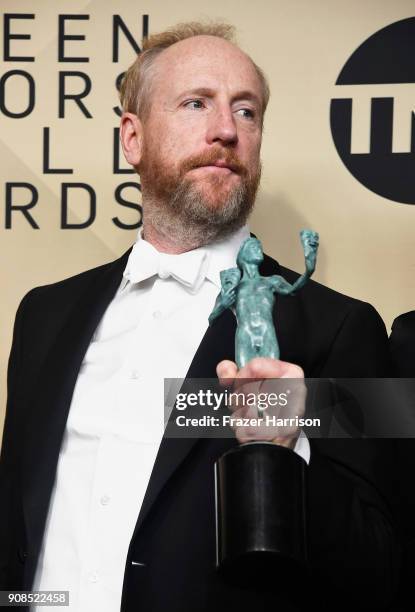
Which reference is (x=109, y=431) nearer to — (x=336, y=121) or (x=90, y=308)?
(x=90, y=308)

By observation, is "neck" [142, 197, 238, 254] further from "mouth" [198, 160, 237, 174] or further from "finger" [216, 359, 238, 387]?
"finger" [216, 359, 238, 387]

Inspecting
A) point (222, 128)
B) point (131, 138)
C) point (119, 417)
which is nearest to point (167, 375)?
point (119, 417)

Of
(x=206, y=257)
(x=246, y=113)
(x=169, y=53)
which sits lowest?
(x=206, y=257)

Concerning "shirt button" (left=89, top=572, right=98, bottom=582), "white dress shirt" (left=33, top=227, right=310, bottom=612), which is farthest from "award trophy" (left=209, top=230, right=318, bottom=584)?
"shirt button" (left=89, top=572, right=98, bottom=582)

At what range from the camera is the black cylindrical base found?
141 cm

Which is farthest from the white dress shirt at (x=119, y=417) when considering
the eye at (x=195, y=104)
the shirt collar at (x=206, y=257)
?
the eye at (x=195, y=104)

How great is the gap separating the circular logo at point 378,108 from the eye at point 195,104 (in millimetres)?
558

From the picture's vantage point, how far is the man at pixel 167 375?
1705 millimetres

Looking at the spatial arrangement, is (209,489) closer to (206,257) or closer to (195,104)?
(206,257)

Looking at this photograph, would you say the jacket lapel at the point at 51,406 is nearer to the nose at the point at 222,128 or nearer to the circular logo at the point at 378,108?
the nose at the point at 222,128

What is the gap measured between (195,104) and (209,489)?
0.75 metres

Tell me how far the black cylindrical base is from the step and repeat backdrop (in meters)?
1.10

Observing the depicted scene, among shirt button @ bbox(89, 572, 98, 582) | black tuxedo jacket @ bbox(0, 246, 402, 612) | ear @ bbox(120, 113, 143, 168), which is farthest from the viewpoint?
ear @ bbox(120, 113, 143, 168)

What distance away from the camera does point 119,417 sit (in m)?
1.88
